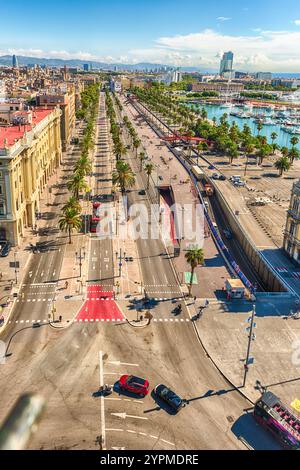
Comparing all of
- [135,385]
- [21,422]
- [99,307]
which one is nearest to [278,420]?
[135,385]

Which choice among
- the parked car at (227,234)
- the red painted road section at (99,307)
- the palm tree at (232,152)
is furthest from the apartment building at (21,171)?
the palm tree at (232,152)

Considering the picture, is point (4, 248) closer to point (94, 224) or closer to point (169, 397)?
point (94, 224)

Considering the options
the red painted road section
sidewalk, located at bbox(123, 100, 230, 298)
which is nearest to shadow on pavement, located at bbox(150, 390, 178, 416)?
the red painted road section

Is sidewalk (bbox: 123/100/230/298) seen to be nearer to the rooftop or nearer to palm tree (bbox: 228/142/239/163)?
palm tree (bbox: 228/142/239/163)

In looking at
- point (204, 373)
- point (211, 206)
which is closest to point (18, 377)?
point (204, 373)

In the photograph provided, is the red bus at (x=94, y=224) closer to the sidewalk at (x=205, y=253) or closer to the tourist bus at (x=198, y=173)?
the sidewalk at (x=205, y=253)

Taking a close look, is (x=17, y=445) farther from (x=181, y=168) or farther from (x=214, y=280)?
(x=181, y=168)
